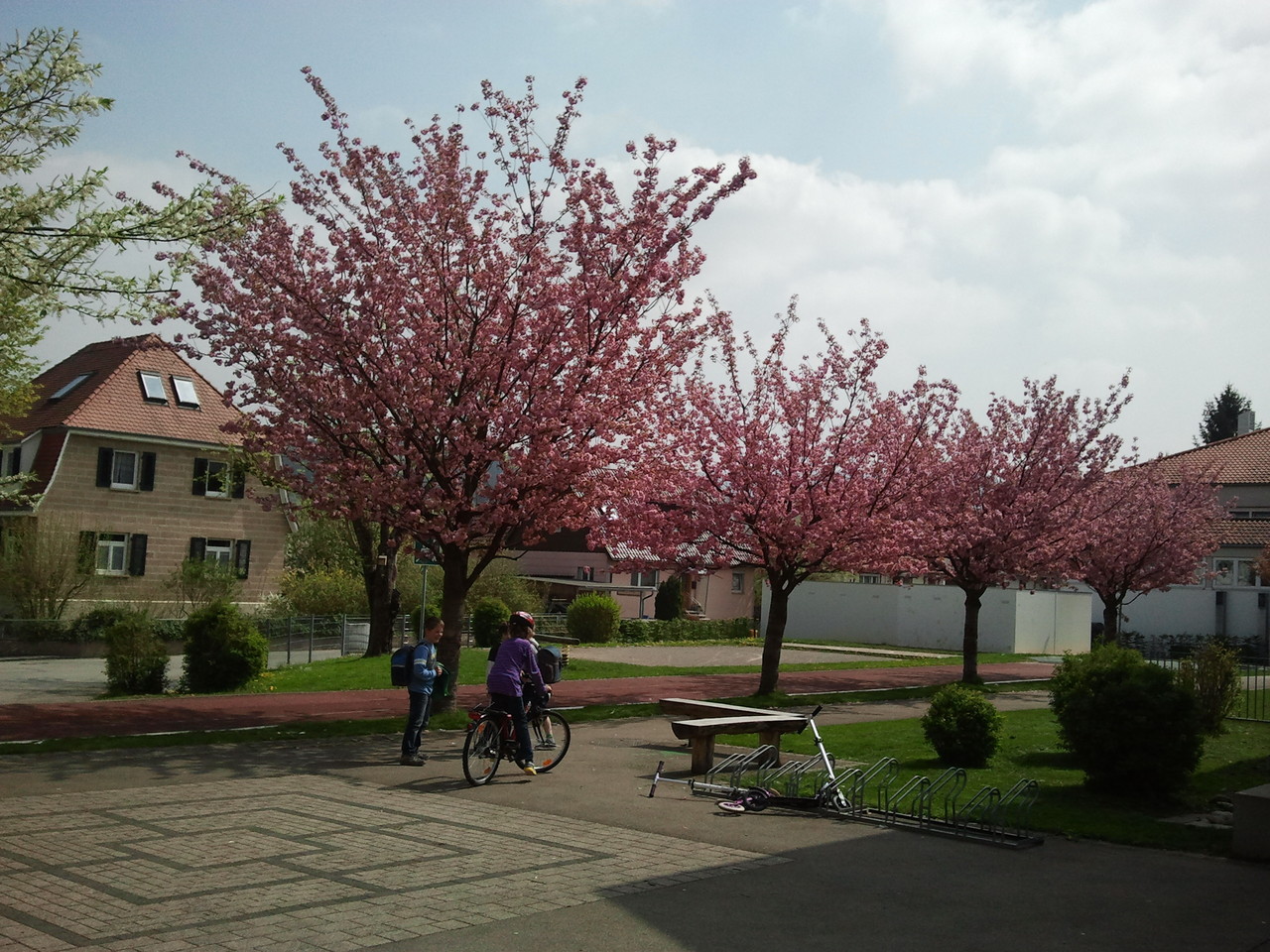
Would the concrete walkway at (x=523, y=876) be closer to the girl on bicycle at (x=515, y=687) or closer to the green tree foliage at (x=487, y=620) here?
the girl on bicycle at (x=515, y=687)

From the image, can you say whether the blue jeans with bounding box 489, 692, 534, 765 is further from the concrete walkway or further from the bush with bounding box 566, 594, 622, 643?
the bush with bounding box 566, 594, 622, 643

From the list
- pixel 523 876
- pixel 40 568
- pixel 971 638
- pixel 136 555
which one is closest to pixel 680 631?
pixel 971 638

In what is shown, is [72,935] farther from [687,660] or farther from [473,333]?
[687,660]

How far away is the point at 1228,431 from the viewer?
3425 inches

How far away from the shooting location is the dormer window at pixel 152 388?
141ft

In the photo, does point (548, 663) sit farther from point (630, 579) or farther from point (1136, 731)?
point (630, 579)

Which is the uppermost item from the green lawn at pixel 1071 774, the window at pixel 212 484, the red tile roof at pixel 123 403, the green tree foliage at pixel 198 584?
the red tile roof at pixel 123 403

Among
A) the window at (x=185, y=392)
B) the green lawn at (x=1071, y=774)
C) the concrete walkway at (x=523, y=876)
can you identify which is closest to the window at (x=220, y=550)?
the window at (x=185, y=392)

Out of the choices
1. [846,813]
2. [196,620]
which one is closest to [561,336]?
[846,813]

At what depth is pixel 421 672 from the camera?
43.8 ft

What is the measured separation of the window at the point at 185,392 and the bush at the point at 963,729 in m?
36.0

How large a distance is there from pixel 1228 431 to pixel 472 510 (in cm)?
8306

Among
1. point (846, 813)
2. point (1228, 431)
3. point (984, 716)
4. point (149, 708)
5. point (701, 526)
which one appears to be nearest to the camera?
point (846, 813)

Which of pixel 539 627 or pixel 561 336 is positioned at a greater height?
pixel 561 336
